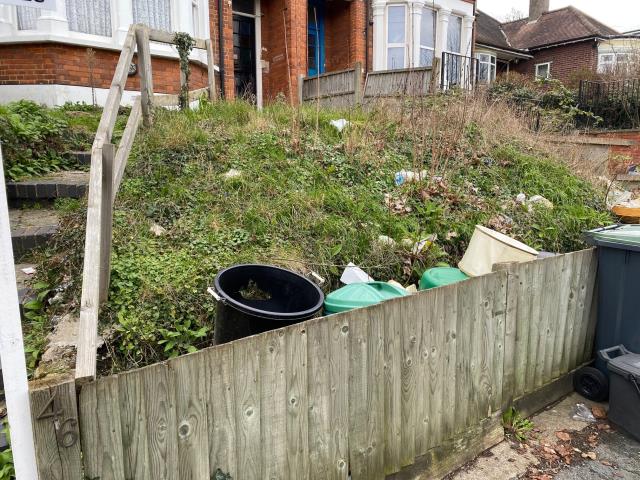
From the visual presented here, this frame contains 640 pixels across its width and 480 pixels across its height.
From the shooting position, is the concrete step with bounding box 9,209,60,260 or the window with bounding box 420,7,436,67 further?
the window with bounding box 420,7,436,67

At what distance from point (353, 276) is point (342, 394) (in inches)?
48.8

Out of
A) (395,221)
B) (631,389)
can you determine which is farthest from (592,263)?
(395,221)

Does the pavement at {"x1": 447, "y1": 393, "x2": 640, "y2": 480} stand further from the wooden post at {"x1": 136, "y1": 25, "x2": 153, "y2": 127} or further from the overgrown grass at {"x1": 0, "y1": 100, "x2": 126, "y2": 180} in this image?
the overgrown grass at {"x1": 0, "y1": 100, "x2": 126, "y2": 180}

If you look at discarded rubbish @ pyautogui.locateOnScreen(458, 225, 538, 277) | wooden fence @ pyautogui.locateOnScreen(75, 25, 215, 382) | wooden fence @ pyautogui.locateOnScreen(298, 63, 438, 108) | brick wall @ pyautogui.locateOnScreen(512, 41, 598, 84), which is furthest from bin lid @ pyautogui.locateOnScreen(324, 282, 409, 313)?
brick wall @ pyautogui.locateOnScreen(512, 41, 598, 84)

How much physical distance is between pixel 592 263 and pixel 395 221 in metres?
1.73

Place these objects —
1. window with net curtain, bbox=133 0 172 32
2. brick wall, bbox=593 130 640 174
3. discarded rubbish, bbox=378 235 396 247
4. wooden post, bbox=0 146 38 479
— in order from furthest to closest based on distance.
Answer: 1. window with net curtain, bbox=133 0 172 32
2. brick wall, bbox=593 130 640 174
3. discarded rubbish, bbox=378 235 396 247
4. wooden post, bbox=0 146 38 479

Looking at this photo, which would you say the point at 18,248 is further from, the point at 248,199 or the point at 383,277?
the point at 383,277

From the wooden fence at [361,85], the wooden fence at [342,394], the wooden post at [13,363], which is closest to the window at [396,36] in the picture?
the wooden fence at [361,85]

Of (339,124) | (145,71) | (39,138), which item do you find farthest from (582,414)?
(39,138)

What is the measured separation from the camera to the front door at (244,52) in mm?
12273

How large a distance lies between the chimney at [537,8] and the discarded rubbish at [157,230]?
29007 mm

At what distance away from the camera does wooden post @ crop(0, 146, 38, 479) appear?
5.40 feet

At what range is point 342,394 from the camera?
2570mm

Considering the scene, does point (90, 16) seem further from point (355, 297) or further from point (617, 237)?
point (617, 237)
